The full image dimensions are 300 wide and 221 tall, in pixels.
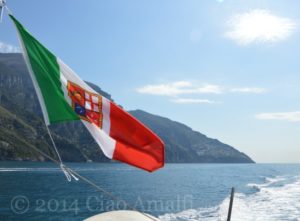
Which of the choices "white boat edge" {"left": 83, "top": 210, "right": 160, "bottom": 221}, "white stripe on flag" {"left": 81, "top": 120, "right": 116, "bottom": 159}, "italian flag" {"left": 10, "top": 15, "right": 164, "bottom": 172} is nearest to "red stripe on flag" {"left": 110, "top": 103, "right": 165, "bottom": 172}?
"italian flag" {"left": 10, "top": 15, "right": 164, "bottom": 172}

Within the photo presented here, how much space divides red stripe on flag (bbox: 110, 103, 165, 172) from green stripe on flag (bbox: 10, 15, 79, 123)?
1.27m

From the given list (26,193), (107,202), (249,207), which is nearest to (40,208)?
(107,202)

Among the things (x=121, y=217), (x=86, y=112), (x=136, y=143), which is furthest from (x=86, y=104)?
(x=121, y=217)

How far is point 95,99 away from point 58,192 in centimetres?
7173

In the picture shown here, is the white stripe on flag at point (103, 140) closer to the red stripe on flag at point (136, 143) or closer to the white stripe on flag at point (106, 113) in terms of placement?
the red stripe on flag at point (136, 143)

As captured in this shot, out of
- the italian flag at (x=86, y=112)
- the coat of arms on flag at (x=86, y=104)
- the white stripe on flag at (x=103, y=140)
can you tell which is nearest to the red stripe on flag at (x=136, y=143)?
the italian flag at (x=86, y=112)

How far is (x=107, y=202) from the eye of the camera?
201ft

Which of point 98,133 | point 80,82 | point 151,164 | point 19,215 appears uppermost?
point 80,82

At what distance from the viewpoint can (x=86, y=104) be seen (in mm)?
10633

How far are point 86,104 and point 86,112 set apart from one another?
24cm

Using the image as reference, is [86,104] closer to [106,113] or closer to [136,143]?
[106,113]

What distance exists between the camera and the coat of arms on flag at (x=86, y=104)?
10.5m

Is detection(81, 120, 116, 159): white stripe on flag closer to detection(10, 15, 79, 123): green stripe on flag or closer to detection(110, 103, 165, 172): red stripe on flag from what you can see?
detection(110, 103, 165, 172): red stripe on flag

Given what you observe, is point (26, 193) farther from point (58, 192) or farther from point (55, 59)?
point (55, 59)
